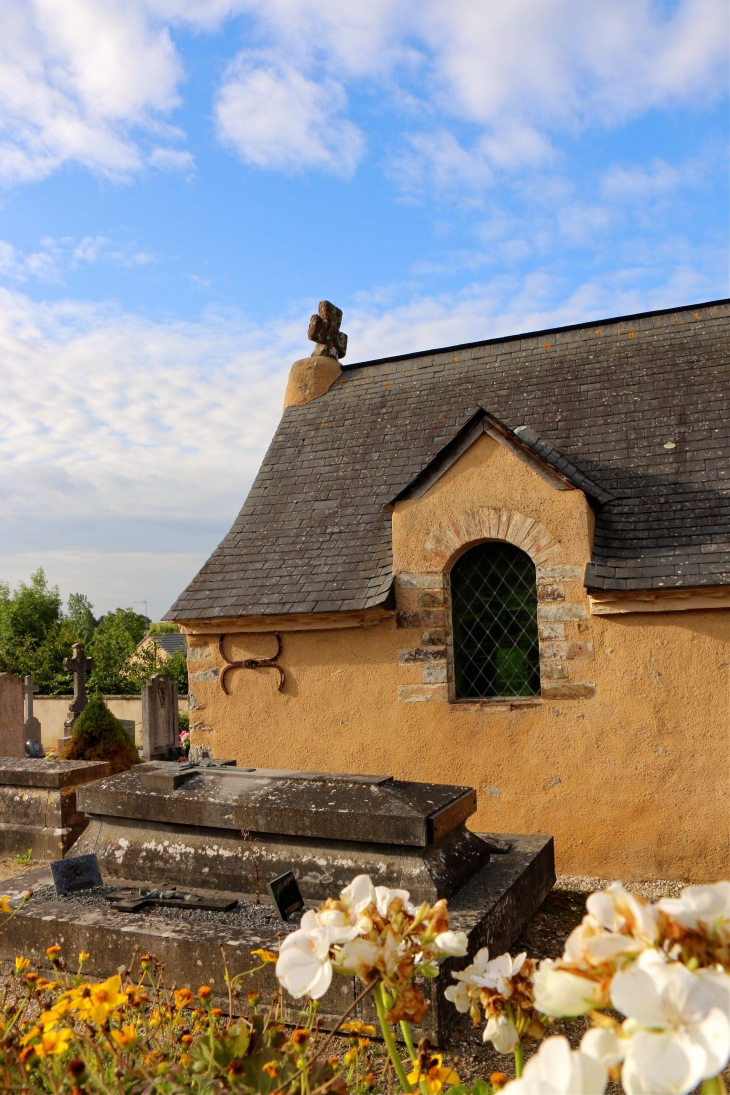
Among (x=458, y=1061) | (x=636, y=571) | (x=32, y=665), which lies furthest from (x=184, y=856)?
(x=32, y=665)

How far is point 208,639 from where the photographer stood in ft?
26.4

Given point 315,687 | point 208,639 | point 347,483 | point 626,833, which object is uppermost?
point 347,483

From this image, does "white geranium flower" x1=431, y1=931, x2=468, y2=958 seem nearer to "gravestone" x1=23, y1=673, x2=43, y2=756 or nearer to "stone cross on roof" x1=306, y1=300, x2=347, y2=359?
"stone cross on roof" x1=306, y1=300, x2=347, y2=359

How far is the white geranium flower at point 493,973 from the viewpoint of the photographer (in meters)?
1.66

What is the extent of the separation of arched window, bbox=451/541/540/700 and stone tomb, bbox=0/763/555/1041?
6.84ft

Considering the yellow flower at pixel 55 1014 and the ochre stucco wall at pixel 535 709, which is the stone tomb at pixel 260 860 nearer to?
the ochre stucco wall at pixel 535 709

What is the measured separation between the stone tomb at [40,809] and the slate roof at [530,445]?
1.82m

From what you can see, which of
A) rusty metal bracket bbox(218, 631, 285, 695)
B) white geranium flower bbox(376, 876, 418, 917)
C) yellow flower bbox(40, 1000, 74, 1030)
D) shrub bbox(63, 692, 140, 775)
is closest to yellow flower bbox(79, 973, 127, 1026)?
yellow flower bbox(40, 1000, 74, 1030)

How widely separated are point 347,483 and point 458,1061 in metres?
6.11

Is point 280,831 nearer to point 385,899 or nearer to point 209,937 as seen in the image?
point 209,937

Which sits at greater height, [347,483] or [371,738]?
[347,483]

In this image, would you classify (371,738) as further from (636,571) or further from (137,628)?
(137,628)

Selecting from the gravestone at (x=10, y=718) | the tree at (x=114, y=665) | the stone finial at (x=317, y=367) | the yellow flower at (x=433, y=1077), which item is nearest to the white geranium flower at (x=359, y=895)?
the yellow flower at (x=433, y=1077)

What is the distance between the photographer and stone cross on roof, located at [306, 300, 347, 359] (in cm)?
1048
